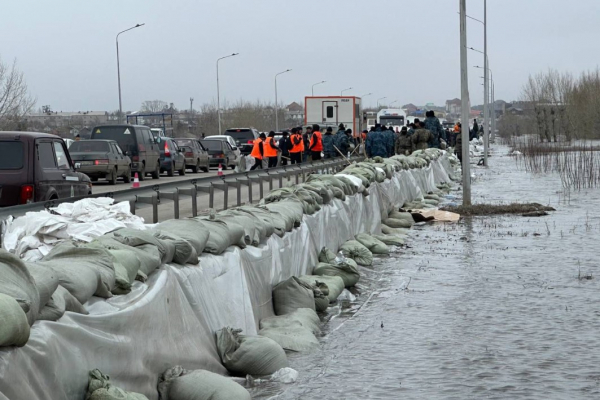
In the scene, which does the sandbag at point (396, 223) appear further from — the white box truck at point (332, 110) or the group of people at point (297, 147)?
the white box truck at point (332, 110)

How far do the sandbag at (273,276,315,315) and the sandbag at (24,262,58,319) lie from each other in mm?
4533

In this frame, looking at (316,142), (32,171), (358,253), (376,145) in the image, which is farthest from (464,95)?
(32,171)

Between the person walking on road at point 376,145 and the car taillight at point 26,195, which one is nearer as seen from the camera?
the car taillight at point 26,195

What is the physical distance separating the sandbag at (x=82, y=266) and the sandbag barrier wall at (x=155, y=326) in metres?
0.11

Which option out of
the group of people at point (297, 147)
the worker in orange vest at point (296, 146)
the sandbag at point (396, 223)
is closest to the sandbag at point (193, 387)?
the sandbag at point (396, 223)

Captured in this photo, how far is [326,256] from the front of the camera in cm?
1295

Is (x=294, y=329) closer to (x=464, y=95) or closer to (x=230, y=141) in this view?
(x=464, y=95)

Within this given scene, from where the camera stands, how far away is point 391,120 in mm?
70750

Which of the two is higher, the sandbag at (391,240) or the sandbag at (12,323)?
the sandbag at (12,323)

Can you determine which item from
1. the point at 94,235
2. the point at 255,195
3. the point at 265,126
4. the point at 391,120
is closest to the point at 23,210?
the point at 94,235

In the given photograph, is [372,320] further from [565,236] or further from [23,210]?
[565,236]

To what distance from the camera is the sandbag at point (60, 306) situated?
17.0 ft

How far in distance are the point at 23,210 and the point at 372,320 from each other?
11.5 feet

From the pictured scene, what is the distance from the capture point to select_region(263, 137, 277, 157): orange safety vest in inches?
1245
